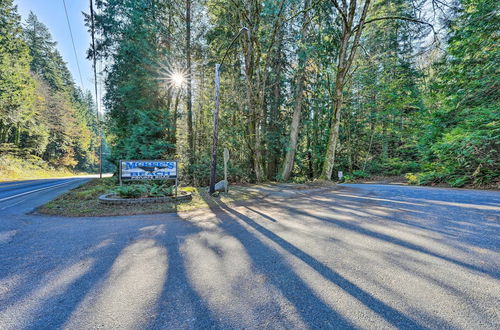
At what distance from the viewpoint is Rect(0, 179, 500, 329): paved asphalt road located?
1705mm

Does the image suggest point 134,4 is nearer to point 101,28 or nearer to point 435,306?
point 101,28

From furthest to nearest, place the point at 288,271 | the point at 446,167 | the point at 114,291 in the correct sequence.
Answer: the point at 446,167, the point at 288,271, the point at 114,291

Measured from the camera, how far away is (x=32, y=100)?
2373 cm

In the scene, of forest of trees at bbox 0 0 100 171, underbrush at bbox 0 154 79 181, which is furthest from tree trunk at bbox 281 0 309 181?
forest of trees at bbox 0 0 100 171

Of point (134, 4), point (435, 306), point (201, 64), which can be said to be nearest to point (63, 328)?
point (435, 306)

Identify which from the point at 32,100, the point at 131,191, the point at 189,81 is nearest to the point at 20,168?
the point at 32,100

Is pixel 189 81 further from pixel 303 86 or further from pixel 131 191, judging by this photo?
pixel 131 191

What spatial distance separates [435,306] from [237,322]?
173 cm

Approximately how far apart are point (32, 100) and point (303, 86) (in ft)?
103

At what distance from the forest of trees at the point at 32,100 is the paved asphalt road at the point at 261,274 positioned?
2648 centimetres

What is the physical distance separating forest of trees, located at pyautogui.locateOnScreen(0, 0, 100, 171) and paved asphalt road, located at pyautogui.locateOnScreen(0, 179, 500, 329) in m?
26.5

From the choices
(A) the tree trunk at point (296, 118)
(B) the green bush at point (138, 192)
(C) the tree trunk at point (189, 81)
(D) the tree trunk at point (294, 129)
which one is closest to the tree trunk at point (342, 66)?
(A) the tree trunk at point (296, 118)

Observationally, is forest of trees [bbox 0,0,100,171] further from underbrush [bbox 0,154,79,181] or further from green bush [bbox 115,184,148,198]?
green bush [bbox 115,184,148,198]

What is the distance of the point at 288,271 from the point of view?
96.9 inches
